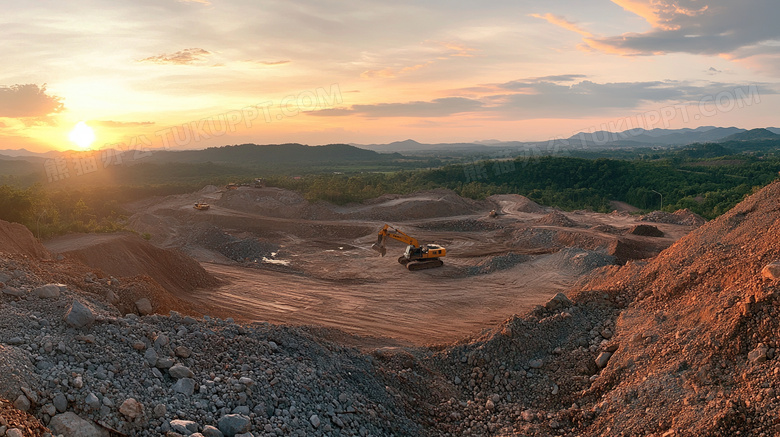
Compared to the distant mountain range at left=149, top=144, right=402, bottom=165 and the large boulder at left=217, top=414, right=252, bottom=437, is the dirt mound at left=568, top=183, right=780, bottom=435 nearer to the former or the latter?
the large boulder at left=217, top=414, right=252, bottom=437

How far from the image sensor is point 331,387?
8.59 m

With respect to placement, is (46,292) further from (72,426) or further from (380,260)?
(380,260)

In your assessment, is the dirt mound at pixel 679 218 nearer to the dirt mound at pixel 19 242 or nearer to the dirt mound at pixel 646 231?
the dirt mound at pixel 646 231

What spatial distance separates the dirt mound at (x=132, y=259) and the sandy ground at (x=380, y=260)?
0.90 m

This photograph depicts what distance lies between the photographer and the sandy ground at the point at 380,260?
17.1 metres

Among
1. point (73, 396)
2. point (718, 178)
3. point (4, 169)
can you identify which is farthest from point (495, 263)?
point (4, 169)

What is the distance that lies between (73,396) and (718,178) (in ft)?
259

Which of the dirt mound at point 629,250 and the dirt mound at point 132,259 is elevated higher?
the dirt mound at point 132,259

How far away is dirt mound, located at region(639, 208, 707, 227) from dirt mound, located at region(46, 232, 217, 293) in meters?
29.9

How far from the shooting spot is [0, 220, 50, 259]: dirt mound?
1359 cm

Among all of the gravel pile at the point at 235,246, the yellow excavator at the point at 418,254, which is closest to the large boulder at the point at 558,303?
the yellow excavator at the point at 418,254

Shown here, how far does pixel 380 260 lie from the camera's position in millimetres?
25797

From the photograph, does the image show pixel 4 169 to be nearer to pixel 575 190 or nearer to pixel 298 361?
pixel 575 190

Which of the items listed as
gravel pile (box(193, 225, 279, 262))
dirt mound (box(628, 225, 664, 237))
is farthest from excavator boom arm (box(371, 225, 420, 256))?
dirt mound (box(628, 225, 664, 237))
